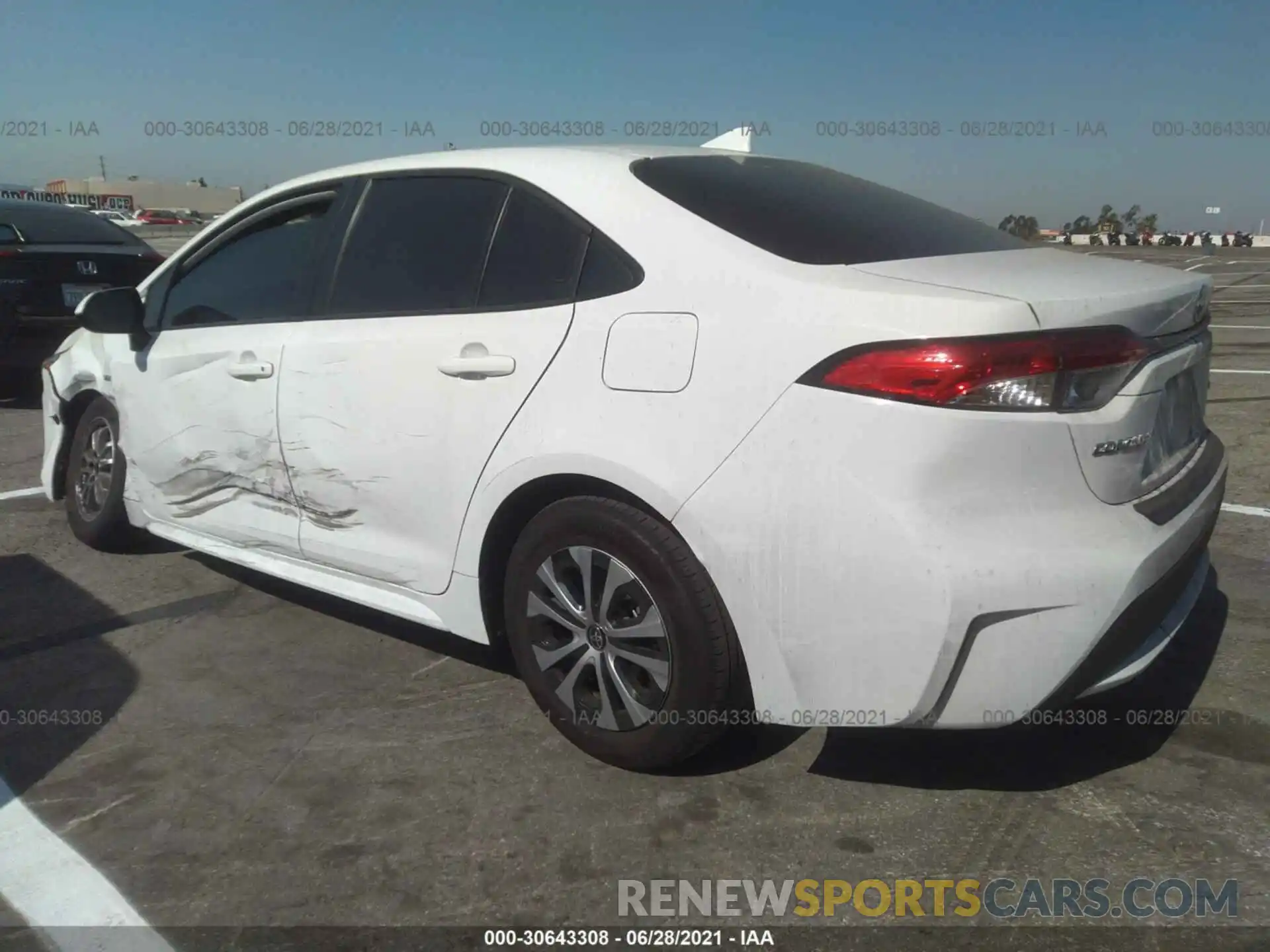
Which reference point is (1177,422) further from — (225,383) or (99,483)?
(99,483)

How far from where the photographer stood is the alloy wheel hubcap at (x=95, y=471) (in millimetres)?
4508

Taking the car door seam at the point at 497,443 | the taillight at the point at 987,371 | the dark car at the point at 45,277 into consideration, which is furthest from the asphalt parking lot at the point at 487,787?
the dark car at the point at 45,277

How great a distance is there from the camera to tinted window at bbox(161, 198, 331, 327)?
11.6 feet

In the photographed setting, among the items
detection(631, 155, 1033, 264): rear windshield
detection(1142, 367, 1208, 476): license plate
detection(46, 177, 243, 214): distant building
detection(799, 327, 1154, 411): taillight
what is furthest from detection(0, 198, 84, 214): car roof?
detection(46, 177, 243, 214): distant building

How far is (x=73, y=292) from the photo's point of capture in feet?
24.7

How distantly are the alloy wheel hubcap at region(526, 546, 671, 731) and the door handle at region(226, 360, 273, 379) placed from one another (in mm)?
1299

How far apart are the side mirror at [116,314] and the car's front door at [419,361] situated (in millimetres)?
1088

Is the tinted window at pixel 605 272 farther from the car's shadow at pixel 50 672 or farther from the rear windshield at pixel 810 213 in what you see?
the car's shadow at pixel 50 672

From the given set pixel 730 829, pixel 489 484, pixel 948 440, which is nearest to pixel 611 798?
Answer: pixel 730 829

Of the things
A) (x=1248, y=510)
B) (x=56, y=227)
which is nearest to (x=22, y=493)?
(x=56, y=227)

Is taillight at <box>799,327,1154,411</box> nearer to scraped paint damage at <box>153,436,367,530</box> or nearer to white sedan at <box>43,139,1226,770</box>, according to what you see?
white sedan at <box>43,139,1226,770</box>

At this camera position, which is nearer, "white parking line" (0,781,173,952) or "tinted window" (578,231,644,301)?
"white parking line" (0,781,173,952)

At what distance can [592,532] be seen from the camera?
2.62 m

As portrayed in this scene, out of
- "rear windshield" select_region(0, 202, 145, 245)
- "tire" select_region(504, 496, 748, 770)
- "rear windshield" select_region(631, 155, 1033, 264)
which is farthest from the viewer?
"rear windshield" select_region(0, 202, 145, 245)
